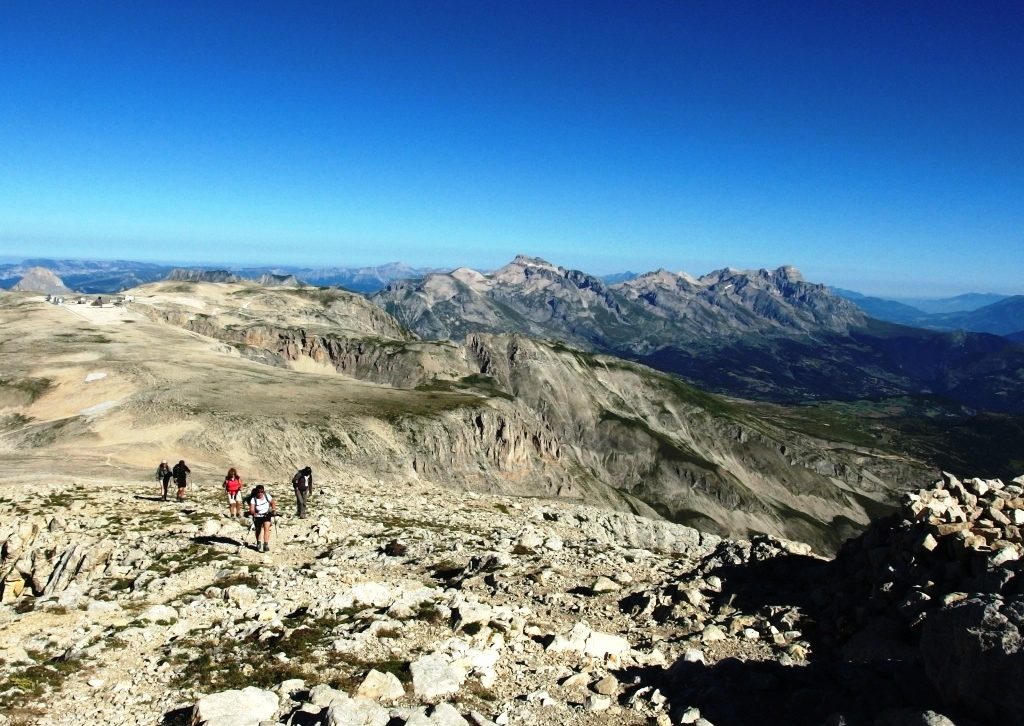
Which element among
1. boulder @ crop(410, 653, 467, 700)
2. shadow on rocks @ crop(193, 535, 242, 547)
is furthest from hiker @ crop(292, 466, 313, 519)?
boulder @ crop(410, 653, 467, 700)

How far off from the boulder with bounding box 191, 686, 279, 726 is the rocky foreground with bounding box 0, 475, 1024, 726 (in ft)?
0.17

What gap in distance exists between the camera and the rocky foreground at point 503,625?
1355cm

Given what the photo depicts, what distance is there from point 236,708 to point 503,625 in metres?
7.95

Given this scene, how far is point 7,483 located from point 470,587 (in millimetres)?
33665

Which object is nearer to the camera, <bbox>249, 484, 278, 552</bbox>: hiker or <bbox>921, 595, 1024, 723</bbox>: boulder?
<bbox>921, 595, 1024, 723</bbox>: boulder

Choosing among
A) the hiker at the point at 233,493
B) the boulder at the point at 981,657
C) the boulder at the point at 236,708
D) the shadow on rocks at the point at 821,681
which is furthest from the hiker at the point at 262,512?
the boulder at the point at 981,657

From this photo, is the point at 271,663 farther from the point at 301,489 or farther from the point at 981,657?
the point at 301,489

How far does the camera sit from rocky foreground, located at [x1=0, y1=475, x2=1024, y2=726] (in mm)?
13555

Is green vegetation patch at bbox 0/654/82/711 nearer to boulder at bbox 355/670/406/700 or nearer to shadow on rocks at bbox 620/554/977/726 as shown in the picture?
boulder at bbox 355/670/406/700

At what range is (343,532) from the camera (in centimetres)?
3072

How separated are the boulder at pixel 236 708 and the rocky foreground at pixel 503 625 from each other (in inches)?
2.0

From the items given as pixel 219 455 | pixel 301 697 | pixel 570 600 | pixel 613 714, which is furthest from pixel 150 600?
pixel 219 455

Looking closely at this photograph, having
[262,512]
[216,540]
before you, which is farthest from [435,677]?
[216,540]

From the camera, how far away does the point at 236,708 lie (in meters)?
13.5
